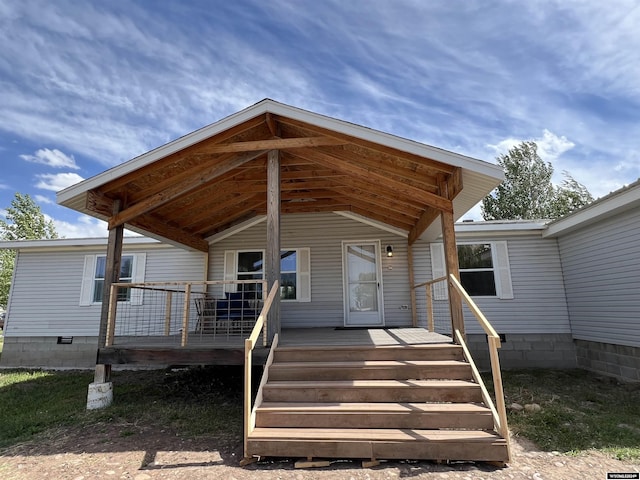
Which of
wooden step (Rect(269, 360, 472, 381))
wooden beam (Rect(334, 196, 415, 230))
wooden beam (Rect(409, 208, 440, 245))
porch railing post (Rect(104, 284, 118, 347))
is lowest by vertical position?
wooden step (Rect(269, 360, 472, 381))

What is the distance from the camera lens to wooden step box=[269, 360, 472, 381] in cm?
396

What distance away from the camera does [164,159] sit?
204 inches

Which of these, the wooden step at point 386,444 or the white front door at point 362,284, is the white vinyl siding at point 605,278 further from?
the wooden step at point 386,444

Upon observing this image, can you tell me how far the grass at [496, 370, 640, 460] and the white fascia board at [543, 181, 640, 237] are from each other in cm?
294

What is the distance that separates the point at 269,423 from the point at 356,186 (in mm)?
4364

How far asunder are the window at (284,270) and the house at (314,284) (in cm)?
4

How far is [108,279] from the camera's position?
5281mm

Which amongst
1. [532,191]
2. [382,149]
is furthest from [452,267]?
[532,191]

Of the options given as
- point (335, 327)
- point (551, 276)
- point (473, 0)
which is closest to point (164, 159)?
point (335, 327)

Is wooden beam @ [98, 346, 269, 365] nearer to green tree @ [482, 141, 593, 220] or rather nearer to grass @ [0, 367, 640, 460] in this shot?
grass @ [0, 367, 640, 460]

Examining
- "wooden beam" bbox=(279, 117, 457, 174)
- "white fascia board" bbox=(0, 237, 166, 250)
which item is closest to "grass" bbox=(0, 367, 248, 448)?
"white fascia board" bbox=(0, 237, 166, 250)

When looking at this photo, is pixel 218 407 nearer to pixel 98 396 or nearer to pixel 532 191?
pixel 98 396

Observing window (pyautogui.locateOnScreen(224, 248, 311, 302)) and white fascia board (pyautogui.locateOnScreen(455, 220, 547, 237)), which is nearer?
white fascia board (pyautogui.locateOnScreen(455, 220, 547, 237))

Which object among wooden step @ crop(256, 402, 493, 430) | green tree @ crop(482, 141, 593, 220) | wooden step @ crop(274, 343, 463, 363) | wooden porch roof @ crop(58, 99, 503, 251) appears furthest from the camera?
green tree @ crop(482, 141, 593, 220)
